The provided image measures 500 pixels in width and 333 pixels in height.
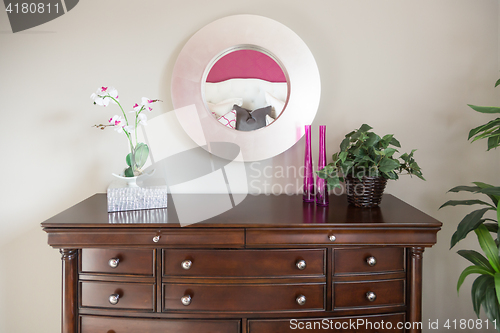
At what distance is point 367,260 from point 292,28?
1.29 meters

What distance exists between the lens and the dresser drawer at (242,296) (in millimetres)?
1301

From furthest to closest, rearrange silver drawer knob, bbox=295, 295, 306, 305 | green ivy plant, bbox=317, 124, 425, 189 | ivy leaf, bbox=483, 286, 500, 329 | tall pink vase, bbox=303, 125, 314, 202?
1. tall pink vase, bbox=303, 125, 314, 202
2. green ivy plant, bbox=317, 124, 425, 189
3. silver drawer knob, bbox=295, 295, 306, 305
4. ivy leaf, bbox=483, 286, 500, 329

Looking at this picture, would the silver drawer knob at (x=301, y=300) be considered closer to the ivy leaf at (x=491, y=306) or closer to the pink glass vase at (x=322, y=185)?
the pink glass vase at (x=322, y=185)

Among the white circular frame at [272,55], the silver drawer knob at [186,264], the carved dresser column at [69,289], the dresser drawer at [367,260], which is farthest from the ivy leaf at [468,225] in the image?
the carved dresser column at [69,289]

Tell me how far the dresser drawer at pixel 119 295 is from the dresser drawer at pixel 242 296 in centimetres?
7

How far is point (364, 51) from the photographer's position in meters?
1.77

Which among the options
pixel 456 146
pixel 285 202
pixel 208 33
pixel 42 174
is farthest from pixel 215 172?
pixel 456 146

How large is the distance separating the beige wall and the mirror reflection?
24 cm

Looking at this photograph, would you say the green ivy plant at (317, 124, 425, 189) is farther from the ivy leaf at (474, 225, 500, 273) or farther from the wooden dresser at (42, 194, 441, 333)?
the ivy leaf at (474, 225, 500, 273)

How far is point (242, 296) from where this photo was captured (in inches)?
51.2

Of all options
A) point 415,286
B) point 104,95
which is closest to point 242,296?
point 415,286

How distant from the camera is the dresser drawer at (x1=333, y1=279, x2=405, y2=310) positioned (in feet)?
4.32

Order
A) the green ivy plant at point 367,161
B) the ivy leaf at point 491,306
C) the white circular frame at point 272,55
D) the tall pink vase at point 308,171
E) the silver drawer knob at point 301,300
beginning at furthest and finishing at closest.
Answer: the white circular frame at point 272,55, the tall pink vase at point 308,171, the green ivy plant at point 367,161, the silver drawer knob at point 301,300, the ivy leaf at point 491,306

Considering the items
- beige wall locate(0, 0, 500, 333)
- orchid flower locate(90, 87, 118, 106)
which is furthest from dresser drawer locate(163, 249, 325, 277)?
orchid flower locate(90, 87, 118, 106)
